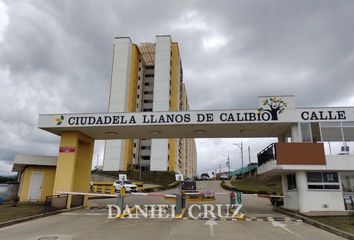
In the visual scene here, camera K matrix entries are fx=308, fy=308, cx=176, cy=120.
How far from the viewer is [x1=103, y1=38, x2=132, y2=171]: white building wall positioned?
223 ft

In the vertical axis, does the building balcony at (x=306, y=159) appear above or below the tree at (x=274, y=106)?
below

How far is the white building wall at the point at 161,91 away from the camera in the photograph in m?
67.9

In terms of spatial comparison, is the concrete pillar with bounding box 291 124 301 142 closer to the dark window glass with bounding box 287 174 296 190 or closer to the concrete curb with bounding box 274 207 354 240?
the dark window glass with bounding box 287 174 296 190

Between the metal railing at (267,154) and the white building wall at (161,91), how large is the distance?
48.2 m

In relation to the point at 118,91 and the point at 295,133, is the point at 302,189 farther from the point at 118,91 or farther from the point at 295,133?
the point at 118,91

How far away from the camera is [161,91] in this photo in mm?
72062

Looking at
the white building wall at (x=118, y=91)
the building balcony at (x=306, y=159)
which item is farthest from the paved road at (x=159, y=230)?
the white building wall at (x=118, y=91)

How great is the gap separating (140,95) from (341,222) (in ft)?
233

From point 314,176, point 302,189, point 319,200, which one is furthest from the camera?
point 314,176

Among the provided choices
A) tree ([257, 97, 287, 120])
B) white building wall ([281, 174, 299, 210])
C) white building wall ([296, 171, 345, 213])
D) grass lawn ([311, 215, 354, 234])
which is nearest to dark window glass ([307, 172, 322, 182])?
white building wall ([296, 171, 345, 213])

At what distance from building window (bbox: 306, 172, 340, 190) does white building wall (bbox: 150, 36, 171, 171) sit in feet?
170

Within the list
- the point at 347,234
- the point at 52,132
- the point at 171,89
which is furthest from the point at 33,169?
the point at 171,89

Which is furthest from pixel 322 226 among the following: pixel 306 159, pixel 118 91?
pixel 118 91

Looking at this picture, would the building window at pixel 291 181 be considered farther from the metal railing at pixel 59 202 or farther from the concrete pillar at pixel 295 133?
the metal railing at pixel 59 202
